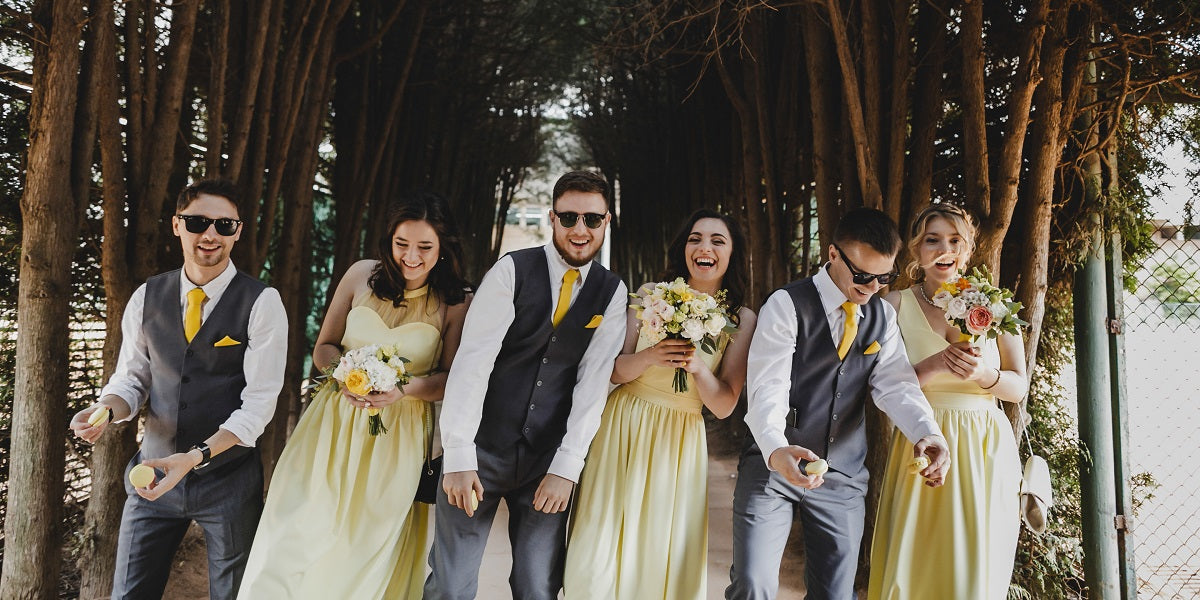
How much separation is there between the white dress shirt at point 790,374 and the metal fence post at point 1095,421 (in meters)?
1.54

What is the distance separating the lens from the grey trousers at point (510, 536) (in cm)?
278

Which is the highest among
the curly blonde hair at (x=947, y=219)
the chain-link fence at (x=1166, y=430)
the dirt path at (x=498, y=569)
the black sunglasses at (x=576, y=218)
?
the curly blonde hair at (x=947, y=219)

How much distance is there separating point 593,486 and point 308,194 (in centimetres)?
374

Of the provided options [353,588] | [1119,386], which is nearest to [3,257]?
[353,588]

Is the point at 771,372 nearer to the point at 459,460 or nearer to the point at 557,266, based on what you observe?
the point at 557,266

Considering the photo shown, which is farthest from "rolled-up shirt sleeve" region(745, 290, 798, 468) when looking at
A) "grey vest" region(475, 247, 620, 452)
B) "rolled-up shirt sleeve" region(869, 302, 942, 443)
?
"grey vest" region(475, 247, 620, 452)

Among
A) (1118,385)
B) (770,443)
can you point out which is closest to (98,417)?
(770,443)

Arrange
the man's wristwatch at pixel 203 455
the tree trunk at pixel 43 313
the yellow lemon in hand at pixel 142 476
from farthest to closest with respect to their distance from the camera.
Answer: the tree trunk at pixel 43 313 < the man's wristwatch at pixel 203 455 < the yellow lemon in hand at pixel 142 476

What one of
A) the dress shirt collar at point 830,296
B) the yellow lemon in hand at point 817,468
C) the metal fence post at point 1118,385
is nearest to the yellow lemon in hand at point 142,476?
the yellow lemon in hand at point 817,468

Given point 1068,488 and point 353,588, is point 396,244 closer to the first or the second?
point 353,588

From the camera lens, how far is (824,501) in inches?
112

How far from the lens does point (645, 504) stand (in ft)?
9.59

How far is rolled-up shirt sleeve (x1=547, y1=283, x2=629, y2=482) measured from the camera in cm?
276

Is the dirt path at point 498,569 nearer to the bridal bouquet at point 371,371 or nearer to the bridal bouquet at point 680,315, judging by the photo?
the bridal bouquet at point 371,371
